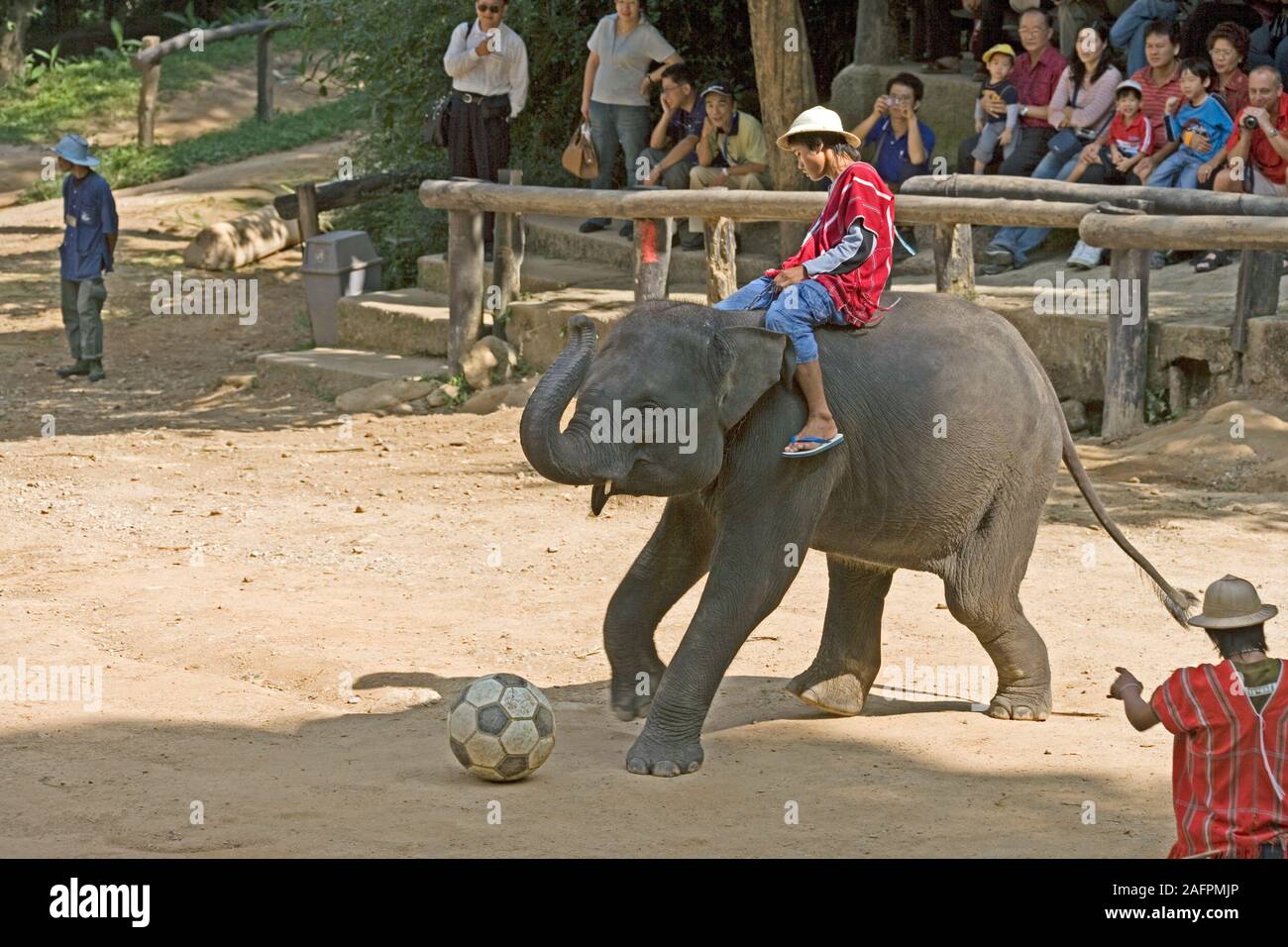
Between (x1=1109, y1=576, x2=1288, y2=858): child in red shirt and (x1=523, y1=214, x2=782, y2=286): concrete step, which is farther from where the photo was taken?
(x1=523, y1=214, x2=782, y2=286): concrete step

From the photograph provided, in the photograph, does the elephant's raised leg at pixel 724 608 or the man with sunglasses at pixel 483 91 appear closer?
the elephant's raised leg at pixel 724 608

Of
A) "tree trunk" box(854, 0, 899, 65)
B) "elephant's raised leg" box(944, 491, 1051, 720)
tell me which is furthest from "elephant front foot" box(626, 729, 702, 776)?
"tree trunk" box(854, 0, 899, 65)

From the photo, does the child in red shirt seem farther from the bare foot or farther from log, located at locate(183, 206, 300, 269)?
log, located at locate(183, 206, 300, 269)

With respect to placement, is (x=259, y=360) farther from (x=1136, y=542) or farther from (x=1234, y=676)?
(x=1234, y=676)

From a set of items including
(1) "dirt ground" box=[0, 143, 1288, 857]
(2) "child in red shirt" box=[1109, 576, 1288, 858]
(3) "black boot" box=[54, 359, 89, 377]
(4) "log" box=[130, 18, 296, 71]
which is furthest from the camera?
(4) "log" box=[130, 18, 296, 71]

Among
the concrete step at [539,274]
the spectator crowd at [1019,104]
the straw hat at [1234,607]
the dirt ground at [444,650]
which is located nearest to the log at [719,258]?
the spectator crowd at [1019,104]

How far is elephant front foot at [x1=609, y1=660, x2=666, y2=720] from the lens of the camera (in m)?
7.62

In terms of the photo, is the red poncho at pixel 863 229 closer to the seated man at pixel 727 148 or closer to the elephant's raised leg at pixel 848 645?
the elephant's raised leg at pixel 848 645

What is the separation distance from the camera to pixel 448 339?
14758mm

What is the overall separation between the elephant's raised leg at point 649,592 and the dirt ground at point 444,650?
0.60 ft

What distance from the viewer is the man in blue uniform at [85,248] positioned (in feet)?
52.0

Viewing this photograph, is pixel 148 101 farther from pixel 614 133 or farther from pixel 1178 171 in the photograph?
pixel 1178 171

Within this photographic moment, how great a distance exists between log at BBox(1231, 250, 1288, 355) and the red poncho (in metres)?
5.18

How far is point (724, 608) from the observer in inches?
273
